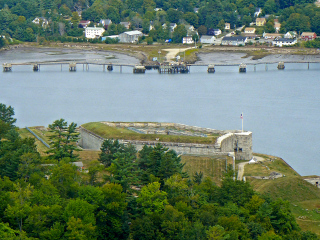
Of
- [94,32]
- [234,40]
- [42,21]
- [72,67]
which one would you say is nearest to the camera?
[72,67]

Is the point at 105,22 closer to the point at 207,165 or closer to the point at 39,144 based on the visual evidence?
the point at 39,144

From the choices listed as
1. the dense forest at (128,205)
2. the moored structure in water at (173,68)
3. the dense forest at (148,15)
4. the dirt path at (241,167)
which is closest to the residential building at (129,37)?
the dense forest at (148,15)

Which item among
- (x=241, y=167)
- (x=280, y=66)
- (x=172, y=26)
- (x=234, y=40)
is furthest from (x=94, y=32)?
(x=241, y=167)

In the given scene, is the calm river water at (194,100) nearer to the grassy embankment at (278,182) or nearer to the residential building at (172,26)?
the grassy embankment at (278,182)

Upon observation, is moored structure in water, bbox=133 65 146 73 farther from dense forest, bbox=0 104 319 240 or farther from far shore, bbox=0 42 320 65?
dense forest, bbox=0 104 319 240

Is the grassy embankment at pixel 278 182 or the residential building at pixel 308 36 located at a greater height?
the residential building at pixel 308 36

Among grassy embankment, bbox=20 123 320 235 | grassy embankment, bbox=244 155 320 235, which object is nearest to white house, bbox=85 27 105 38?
grassy embankment, bbox=20 123 320 235
